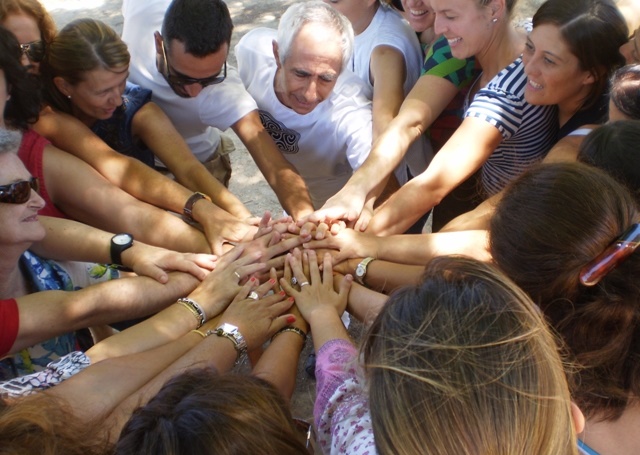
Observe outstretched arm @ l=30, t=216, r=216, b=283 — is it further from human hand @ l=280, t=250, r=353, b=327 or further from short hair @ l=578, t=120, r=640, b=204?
short hair @ l=578, t=120, r=640, b=204

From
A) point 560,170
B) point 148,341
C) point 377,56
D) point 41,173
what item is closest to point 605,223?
point 560,170

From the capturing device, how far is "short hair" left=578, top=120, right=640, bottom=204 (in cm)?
160

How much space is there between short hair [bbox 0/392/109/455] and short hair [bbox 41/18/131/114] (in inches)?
60.2

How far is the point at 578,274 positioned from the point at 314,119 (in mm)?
1617

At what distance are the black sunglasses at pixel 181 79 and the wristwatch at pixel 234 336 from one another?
1.12 meters

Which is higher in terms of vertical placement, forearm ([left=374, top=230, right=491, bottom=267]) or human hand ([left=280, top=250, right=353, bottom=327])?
forearm ([left=374, top=230, right=491, bottom=267])

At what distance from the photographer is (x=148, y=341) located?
1.95m

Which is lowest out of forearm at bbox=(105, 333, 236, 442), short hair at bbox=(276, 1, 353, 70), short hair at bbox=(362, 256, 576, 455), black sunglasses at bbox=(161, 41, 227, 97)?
forearm at bbox=(105, 333, 236, 442)

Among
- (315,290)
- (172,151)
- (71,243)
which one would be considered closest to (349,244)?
(315,290)

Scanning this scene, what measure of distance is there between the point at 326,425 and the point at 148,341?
725 millimetres

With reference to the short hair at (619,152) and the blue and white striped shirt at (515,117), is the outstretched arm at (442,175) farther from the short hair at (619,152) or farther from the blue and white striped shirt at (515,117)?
the short hair at (619,152)

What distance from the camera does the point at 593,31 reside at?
A: 2.05 meters

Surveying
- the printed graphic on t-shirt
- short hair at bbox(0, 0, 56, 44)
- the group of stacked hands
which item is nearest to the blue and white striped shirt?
the group of stacked hands

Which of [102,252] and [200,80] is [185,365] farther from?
[200,80]
